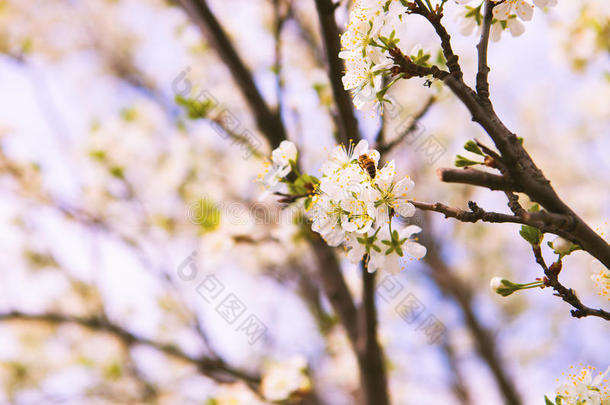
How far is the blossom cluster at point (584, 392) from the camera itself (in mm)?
861

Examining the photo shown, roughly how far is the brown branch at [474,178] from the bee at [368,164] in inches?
10.1

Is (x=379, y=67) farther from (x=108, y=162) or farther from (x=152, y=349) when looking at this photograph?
(x=108, y=162)

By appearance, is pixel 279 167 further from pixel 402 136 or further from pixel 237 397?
pixel 237 397

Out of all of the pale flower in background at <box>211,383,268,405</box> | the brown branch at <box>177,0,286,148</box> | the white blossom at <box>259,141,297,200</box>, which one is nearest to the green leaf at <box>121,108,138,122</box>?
the brown branch at <box>177,0,286,148</box>

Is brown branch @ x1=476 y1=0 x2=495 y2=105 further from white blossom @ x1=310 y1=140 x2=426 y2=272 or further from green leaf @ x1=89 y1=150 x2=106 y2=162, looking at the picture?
green leaf @ x1=89 y1=150 x2=106 y2=162

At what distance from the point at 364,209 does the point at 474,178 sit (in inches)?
10.4

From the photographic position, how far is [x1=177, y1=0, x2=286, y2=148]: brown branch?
1.79 meters

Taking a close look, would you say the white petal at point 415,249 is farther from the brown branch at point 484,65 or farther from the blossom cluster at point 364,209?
the brown branch at point 484,65

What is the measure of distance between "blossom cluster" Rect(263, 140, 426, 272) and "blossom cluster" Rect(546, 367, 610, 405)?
0.43 m

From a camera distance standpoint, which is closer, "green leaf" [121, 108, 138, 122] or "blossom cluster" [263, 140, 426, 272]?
"blossom cluster" [263, 140, 426, 272]

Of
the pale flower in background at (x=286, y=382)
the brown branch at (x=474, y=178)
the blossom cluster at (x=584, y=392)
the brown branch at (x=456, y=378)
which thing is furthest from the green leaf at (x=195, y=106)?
the brown branch at (x=456, y=378)

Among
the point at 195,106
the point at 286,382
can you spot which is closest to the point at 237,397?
the point at 286,382

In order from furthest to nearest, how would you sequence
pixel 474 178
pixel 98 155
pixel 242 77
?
pixel 98 155 < pixel 242 77 < pixel 474 178

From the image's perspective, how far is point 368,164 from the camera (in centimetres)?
87
